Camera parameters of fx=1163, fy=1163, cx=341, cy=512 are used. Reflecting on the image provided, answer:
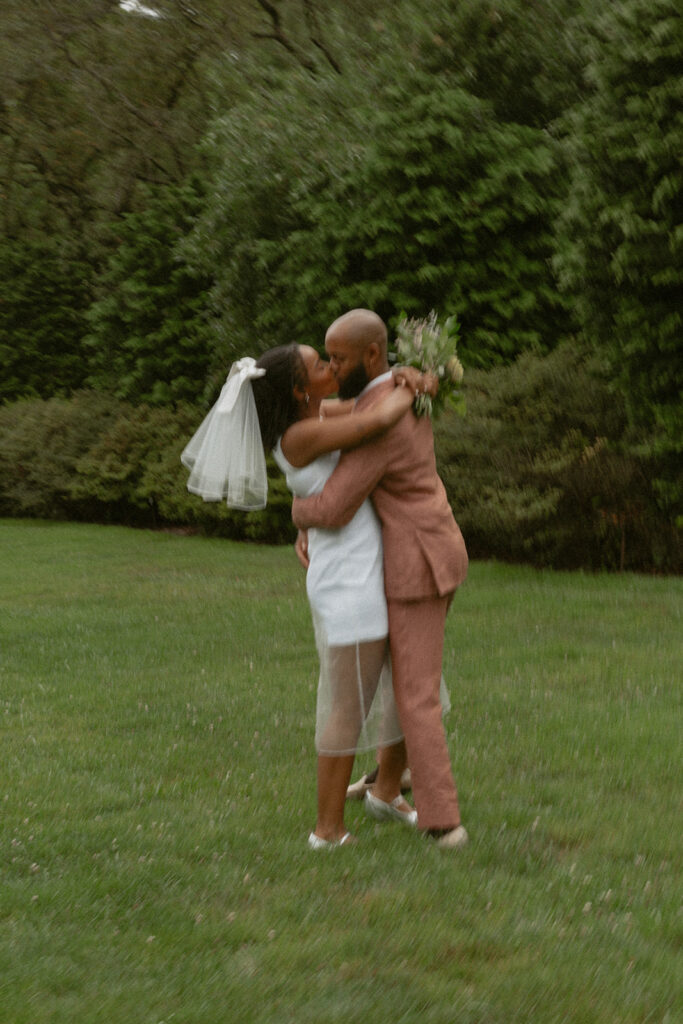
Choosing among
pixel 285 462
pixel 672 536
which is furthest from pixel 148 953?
pixel 672 536

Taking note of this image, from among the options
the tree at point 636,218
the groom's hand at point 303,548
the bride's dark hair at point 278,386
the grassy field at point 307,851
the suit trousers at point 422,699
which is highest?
the tree at point 636,218

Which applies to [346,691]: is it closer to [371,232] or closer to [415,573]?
[415,573]

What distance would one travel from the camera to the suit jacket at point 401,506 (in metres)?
4.66

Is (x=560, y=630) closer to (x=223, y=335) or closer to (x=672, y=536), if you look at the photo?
(x=672, y=536)

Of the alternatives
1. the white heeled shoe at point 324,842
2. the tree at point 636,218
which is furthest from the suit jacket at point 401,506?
the tree at point 636,218

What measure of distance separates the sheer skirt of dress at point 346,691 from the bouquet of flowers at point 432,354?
101 cm

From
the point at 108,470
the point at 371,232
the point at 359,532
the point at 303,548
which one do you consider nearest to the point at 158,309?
the point at 108,470

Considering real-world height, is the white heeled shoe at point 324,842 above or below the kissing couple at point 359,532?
below

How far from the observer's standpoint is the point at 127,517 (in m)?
23.5

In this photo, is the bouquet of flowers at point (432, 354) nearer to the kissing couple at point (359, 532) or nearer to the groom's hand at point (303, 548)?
the kissing couple at point (359, 532)

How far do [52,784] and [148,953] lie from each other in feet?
7.17

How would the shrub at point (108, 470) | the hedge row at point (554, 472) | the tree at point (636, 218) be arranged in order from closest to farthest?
1. the tree at point (636, 218)
2. the hedge row at point (554, 472)
3. the shrub at point (108, 470)

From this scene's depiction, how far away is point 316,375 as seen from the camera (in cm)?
477

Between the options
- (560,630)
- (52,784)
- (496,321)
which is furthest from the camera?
(496,321)
